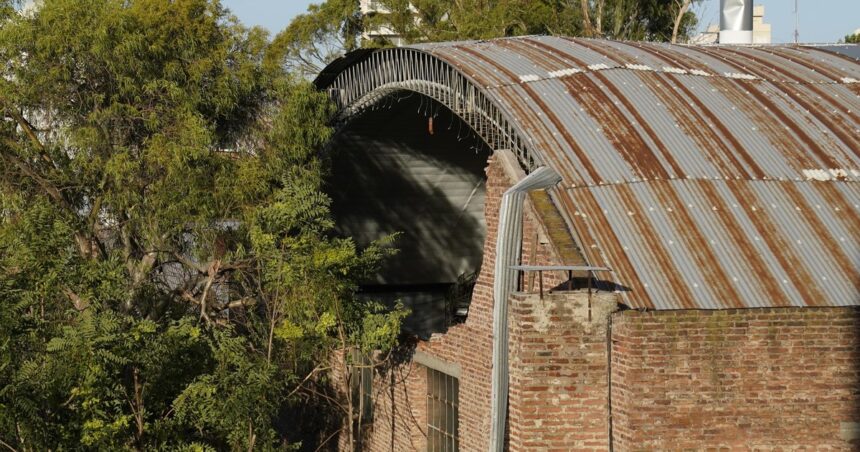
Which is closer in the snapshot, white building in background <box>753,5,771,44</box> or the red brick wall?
the red brick wall

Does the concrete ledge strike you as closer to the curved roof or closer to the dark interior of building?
the curved roof

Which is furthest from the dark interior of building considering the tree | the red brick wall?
the red brick wall

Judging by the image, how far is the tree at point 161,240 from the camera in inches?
667

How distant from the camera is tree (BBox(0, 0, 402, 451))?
1694 centimetres

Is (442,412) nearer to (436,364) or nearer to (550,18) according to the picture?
(436,364)

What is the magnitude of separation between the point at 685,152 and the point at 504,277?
3238 mm

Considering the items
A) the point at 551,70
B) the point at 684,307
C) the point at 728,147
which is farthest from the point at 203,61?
the point at 684,307

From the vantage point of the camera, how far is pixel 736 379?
542 inches

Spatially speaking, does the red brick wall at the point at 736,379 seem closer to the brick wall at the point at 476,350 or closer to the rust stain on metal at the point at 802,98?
the brick wall at the point at 476,350

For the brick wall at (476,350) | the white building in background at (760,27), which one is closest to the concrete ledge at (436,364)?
the brick wall at (476,350)

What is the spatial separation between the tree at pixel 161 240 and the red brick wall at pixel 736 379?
6.40m

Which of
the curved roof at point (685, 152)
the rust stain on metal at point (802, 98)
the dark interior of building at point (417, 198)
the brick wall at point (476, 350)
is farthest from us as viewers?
the dark interior of building at point (417, 198)

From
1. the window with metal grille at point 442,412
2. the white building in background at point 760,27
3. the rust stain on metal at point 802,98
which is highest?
the white building in background at point 760,27

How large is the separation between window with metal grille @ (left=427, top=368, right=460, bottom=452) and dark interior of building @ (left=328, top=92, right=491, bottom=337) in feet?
18.9
